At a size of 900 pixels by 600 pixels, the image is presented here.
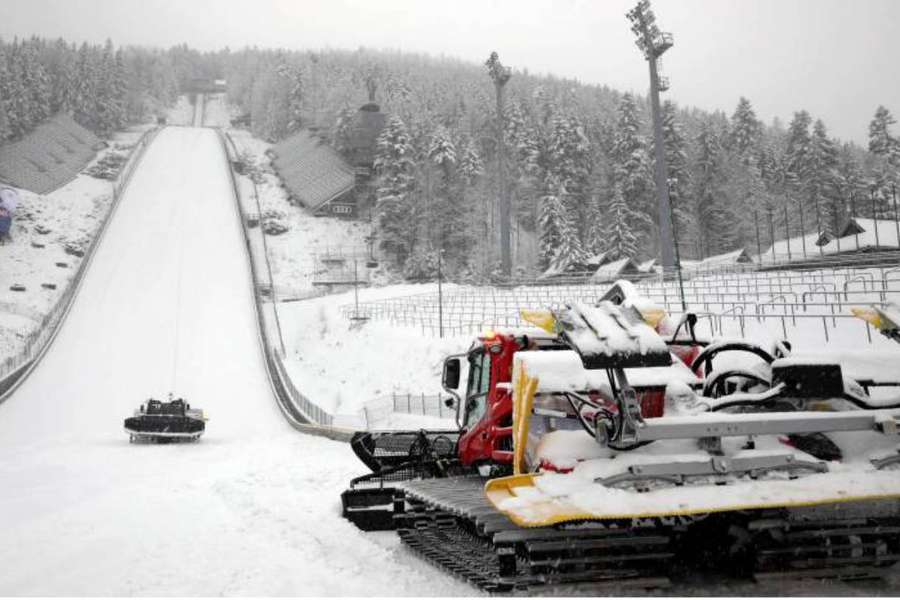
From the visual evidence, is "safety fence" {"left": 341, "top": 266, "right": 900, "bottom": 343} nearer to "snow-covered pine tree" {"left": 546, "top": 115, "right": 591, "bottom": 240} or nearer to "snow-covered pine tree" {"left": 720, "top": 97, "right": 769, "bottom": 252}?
"snow-covered pine tree" {"left": 546, "top": 115, "right": 591, "bottom": 240}

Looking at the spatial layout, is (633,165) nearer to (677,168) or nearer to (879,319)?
(677,168)

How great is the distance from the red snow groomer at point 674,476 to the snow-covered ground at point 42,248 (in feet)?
129

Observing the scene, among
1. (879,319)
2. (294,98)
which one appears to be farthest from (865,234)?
(294,98)

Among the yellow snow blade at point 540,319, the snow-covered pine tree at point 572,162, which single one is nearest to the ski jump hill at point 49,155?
the snow-covered pine tree at point 572,162

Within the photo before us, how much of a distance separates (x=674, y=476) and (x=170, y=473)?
12.5 meters

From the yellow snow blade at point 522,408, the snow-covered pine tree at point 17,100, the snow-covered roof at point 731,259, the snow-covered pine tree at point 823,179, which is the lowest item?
the yellow snow blade at point 522,408

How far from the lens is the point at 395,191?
65.2m

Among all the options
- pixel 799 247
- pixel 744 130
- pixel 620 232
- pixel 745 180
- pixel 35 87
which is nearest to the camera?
pixel 620 232

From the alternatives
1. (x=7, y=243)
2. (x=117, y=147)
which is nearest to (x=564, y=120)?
(x=7, y=243)

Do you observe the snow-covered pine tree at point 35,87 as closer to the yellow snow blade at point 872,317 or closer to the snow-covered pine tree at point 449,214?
the snow-covered pine tree at point 449,214

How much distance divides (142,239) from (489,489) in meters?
61.0

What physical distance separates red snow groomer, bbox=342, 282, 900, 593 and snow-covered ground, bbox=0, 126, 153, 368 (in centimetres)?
3933

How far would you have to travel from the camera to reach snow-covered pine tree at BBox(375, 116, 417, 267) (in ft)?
206

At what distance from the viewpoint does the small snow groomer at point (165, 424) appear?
20547 millimetres
